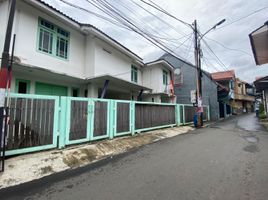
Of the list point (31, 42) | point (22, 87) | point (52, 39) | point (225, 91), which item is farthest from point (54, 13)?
point (225, 91)

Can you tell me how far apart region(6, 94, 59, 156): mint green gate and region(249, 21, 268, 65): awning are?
880cm

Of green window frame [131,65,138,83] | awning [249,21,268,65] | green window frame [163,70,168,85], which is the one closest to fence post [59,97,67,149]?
awning [249,21,268,65]

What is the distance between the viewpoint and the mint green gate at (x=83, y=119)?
620 cm

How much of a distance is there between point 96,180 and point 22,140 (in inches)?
108

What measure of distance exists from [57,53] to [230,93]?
26.6 m

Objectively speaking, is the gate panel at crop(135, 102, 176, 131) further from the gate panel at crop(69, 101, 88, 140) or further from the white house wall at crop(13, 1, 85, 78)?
the white house wall at crop(13, 1, 85, 78)

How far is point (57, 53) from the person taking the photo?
9.73m

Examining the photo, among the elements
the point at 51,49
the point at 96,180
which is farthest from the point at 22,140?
the point at 51,49

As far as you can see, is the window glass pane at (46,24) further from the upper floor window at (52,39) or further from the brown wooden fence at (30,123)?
the brown wooden fence at (30,123)

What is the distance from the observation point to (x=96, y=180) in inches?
155

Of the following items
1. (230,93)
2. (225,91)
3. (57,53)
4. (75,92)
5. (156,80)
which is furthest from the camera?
(230,93)

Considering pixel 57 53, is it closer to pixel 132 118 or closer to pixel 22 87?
pixel 22 87

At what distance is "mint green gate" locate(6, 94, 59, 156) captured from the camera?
4.89 m

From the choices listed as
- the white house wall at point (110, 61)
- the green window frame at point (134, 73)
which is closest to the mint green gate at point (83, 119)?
the white house wall at point (110, 61)
